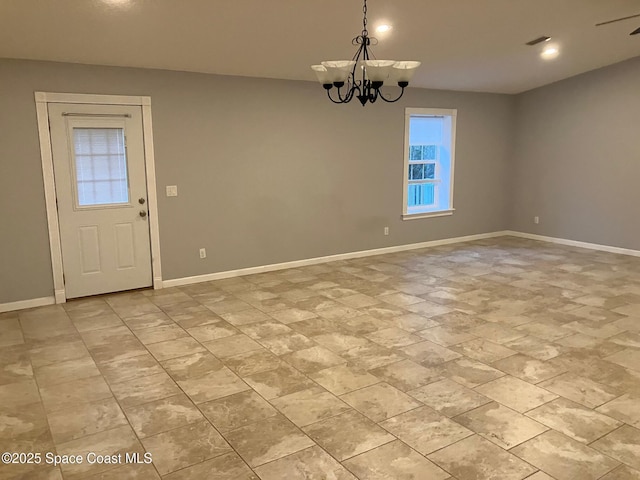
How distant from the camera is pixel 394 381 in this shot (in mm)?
3207

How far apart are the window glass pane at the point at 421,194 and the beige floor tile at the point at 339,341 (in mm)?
3958

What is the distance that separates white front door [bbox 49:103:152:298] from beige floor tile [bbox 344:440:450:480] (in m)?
3.79

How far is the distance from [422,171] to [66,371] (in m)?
5.73

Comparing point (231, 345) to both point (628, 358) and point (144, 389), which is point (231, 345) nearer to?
point (144, 389)

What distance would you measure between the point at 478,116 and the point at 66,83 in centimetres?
593

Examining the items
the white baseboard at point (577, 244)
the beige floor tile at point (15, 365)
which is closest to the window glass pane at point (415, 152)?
the white baseboard at point (577, 244)

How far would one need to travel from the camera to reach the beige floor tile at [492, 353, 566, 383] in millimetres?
3248

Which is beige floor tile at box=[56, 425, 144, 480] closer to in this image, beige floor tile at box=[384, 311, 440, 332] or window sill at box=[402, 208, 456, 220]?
beige floor tile at box=[384, 311, 440, 332]

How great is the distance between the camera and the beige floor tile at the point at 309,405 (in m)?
2.79

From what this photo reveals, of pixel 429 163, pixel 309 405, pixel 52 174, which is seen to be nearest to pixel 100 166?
pixel 52 174

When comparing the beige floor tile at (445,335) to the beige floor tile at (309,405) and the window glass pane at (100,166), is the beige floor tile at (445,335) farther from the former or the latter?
the window glass pane at (100,166)

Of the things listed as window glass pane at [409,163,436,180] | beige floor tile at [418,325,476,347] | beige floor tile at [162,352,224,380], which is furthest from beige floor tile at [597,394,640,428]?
window glass pane at [409,163,436,180]

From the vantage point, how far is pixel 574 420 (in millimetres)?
2713

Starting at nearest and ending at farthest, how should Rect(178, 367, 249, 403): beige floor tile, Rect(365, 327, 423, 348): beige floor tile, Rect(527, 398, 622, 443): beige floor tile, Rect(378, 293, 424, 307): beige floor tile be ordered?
1. Rect(527, 398, 622, 443): beige floor tile
2. Rect(178, 367, 249, 403): beige floor tile
3. Rect(365, 327, 423, 348): beige floor tile
4. Rect(378, 293, 424, 307): beige floor tile
